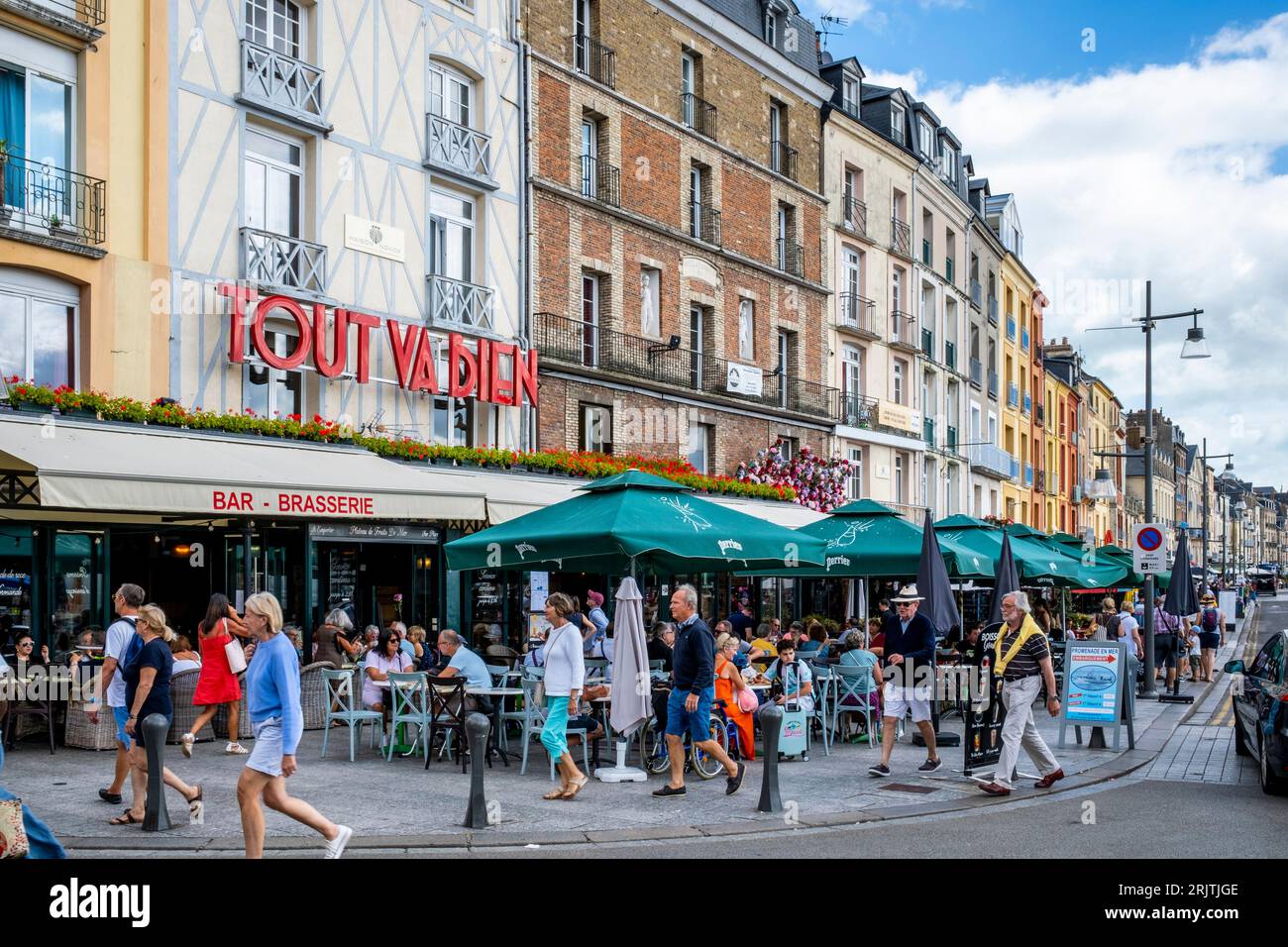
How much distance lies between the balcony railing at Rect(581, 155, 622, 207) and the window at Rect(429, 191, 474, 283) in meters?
3.32

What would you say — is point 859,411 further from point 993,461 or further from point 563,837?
point 563,837

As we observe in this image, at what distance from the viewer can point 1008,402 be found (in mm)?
47156

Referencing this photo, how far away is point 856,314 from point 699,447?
8841mm

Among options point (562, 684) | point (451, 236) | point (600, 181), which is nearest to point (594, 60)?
point (600, 181)

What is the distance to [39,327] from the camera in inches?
589

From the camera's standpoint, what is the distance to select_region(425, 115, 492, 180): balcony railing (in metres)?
20.2

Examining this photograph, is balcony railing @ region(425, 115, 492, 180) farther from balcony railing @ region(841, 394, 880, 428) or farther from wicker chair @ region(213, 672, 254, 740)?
balcony railing @ region(841, 394, 880, 428)

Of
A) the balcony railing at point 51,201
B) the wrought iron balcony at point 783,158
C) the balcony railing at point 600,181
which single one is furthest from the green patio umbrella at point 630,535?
the wrought iron balcony at point 783,158

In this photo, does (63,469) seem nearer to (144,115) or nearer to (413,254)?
(144,115)

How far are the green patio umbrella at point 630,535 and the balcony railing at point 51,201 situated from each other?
688cm

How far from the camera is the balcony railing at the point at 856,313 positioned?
32375 millimetres

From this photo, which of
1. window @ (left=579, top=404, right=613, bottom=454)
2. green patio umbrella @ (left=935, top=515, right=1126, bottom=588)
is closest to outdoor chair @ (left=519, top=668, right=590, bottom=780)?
green patio umbrella @ (left=935, top=515, right=1126, bottom=588)

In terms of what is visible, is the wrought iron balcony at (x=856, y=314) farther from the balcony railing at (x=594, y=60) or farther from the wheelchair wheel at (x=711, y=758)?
the wheelchair wheel at (x=711, y=758)
